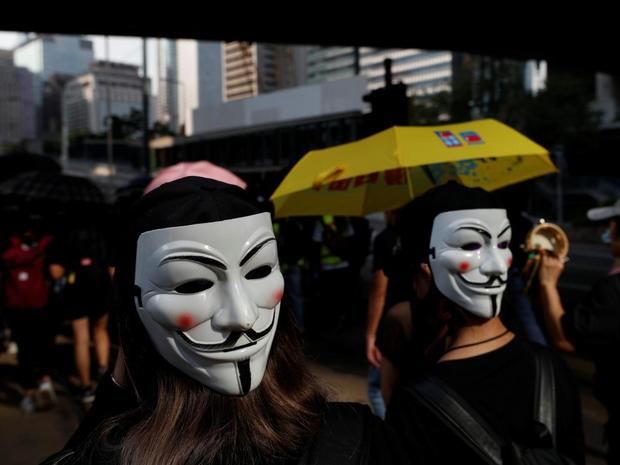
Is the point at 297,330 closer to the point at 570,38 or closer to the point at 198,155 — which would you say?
the point at 570,38

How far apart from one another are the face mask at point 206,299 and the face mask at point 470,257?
0.89m

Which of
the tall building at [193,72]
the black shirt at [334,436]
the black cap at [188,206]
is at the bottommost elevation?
the black shirt at [334,436]

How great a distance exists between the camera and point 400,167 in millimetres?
Answer: 2932

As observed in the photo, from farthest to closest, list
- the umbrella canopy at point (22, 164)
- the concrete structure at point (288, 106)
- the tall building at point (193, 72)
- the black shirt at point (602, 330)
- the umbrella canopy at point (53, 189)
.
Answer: the tall building at point (193, 72)
the concrete structure at point (288, 106)
the umbrella canopy at point (22, 164)
the umbrella canopy at point (53, 189)
the black shirt at point (602, 330)

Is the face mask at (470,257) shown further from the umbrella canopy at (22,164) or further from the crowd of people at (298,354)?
the umbrella canopy at (22,164)

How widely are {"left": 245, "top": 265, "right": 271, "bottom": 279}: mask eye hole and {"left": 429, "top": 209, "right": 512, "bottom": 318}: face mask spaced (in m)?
0.84

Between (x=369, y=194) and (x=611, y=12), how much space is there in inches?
399

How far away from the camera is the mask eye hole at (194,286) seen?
1.17 m

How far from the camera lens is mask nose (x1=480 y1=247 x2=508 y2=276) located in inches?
75.4

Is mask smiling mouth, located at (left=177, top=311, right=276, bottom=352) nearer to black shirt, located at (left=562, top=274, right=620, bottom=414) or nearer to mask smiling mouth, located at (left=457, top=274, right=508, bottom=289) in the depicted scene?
mask smiling mouth, located at (left=457, top=274, right=508, bottom=289)

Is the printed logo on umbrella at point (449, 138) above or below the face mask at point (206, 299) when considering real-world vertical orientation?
above

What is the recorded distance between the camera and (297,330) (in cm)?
138

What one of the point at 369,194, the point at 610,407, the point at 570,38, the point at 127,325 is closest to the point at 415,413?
the point at 127,325

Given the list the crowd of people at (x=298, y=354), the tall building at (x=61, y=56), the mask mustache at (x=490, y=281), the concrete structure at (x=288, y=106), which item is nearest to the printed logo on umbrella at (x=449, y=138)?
the crowd of people at (x=298, y=354)
